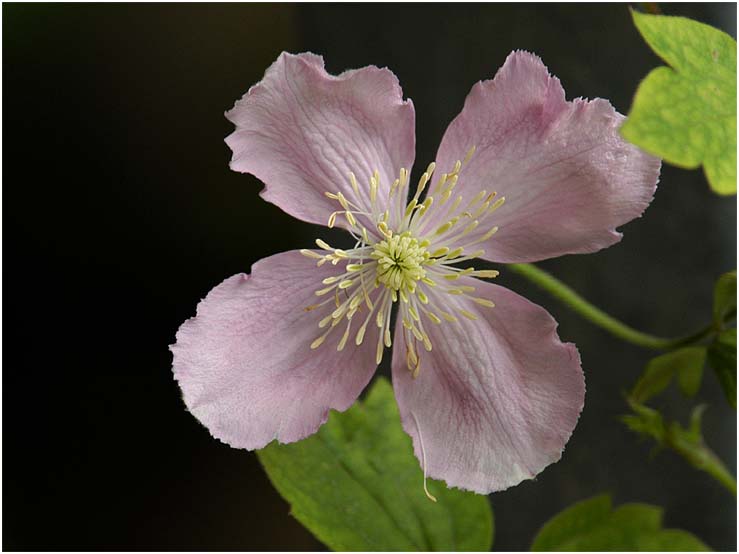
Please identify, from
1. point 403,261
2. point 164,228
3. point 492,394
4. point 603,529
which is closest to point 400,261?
point 403,261

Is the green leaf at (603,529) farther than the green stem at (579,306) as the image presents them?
Yes

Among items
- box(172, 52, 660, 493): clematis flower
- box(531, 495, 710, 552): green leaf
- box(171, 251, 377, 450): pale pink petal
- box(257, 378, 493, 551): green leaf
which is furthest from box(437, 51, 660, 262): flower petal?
box(531, 495, 710, 552): green leaf

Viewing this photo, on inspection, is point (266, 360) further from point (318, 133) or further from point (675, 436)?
point (675, 436)

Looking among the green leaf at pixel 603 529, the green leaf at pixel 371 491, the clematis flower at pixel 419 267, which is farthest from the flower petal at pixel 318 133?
the green leaf at pixel 603 529

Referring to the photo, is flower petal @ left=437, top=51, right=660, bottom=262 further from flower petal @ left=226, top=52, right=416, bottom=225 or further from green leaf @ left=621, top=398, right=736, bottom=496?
green leaf @ left=621, top=398, right=736, bottom=496

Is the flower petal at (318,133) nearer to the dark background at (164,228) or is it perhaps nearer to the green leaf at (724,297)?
the green leaf at (724,297)

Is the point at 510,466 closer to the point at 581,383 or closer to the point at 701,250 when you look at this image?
the point at 581,383

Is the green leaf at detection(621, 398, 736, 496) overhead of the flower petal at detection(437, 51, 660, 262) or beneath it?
beneath
